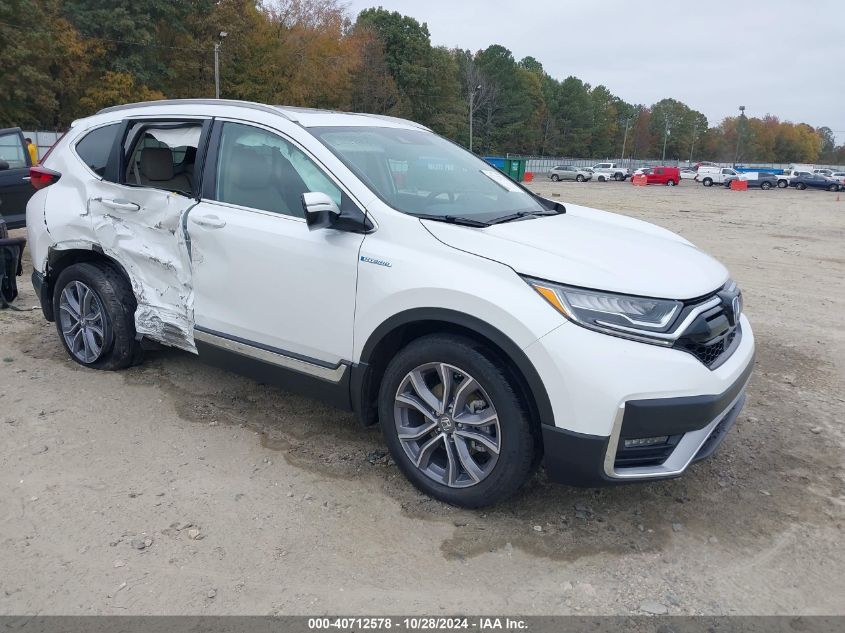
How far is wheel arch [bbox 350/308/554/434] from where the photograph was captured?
288cm

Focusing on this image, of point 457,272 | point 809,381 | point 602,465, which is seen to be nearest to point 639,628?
point 602,465

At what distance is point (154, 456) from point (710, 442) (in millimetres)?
2913

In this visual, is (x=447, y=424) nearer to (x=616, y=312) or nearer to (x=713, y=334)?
(x=616, y=312)

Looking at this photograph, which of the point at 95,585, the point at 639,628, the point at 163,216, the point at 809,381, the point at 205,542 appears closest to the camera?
the point at 639,628

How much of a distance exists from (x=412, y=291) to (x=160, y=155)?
2.36m

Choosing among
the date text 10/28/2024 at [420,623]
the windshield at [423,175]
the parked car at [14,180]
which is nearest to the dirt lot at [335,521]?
the date text 10/28/2024 at [420,623]

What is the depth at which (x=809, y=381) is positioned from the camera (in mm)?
5145

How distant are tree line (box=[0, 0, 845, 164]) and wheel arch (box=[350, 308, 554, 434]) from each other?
46.4 m

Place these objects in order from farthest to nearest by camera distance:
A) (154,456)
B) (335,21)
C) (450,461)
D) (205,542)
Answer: (335,21)
(154,456)
(450,461)
(205,542)

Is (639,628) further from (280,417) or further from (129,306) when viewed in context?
(129,306)

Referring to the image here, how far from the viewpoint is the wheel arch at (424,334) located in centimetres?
288

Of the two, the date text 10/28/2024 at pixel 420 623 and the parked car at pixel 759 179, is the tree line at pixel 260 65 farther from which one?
the date text 10/28/2024 at pixel 420 623

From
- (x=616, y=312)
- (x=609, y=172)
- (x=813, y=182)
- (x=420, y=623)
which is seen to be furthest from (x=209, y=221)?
(x=609, y=172)

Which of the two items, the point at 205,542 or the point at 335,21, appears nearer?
the point at 205,542
